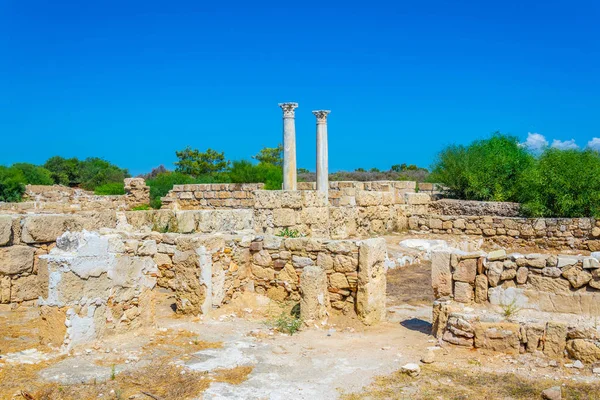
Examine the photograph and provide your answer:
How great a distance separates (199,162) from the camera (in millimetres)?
43438

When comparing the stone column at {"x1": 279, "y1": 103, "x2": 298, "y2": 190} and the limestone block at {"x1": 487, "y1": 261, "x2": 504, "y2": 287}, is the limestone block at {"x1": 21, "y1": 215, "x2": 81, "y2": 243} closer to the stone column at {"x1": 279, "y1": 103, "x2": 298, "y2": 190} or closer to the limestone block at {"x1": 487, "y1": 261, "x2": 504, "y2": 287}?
the limestone block at {"x1": 487, "y1": 261, "x2": 504, "y2": 287}

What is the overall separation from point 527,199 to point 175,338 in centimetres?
1230

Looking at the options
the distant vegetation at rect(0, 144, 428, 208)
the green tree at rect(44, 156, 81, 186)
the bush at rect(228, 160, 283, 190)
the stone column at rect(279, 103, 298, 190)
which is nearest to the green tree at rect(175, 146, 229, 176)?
the distant vegetation at rect(0, 144, 428, 208)

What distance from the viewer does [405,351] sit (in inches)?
228

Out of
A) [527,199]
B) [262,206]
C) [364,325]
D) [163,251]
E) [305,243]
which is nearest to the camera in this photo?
[364,325]

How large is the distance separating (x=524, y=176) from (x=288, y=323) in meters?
11.5

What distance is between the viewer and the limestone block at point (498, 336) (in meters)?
5.52

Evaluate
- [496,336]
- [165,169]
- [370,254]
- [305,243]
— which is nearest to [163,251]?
[305,243]

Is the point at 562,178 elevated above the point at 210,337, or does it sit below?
above

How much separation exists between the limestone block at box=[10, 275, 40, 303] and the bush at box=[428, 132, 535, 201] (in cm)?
1301

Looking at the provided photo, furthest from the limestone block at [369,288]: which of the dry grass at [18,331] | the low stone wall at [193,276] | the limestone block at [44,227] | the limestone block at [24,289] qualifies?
the limestone block at [24,289]

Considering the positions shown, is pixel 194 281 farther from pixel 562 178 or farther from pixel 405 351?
pixel 562 178

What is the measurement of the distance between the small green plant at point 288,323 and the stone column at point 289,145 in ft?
35.2

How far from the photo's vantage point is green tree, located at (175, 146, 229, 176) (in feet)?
142
